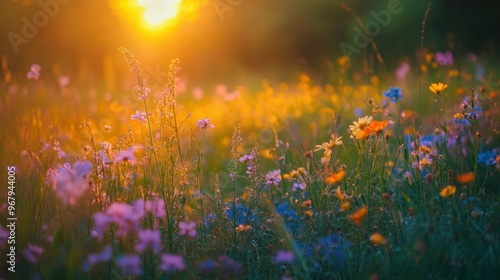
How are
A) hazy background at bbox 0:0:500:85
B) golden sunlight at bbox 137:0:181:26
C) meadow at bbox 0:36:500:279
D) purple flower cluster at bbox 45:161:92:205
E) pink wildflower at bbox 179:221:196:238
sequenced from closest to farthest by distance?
meadow at bbox 0:36:500:279
purple flower cluster at bbox 45:161:92:205
pink wildflower at bbox 179:221:196:238
golden sunlight at bbox 137:0:181:26
hazy background at bbox 0:0:500:85

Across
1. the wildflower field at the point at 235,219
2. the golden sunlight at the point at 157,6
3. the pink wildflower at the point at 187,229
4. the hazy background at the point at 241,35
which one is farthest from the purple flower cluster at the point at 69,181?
the hazy background at the point at 241,35

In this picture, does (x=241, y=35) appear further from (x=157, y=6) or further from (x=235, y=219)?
(x=235, y=219)

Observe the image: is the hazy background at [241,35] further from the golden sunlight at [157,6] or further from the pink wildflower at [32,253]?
the pink wildflower at [32,253]

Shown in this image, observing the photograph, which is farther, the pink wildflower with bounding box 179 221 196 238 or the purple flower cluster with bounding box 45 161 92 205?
the pink wildflower with bounding box 179 221 196 238

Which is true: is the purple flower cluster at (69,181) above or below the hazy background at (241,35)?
below

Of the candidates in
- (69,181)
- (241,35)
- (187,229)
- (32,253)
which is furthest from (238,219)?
(241,35)

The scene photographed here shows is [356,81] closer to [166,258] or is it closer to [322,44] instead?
[166,258]

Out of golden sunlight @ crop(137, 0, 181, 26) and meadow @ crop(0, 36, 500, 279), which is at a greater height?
golden sunlight @ crop(137, 0, 181, 26)

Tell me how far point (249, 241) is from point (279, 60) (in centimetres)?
1587

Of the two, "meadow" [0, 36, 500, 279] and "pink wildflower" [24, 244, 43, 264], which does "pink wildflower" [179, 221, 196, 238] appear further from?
"pink wildflower" [24, 244, 43, 264]

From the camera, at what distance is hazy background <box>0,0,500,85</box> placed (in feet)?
47.2

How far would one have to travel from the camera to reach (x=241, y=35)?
1808 cm

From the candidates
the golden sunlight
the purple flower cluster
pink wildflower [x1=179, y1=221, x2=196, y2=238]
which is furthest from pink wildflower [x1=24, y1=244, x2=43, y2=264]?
the golden sunlight

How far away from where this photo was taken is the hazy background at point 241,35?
1438 cm
